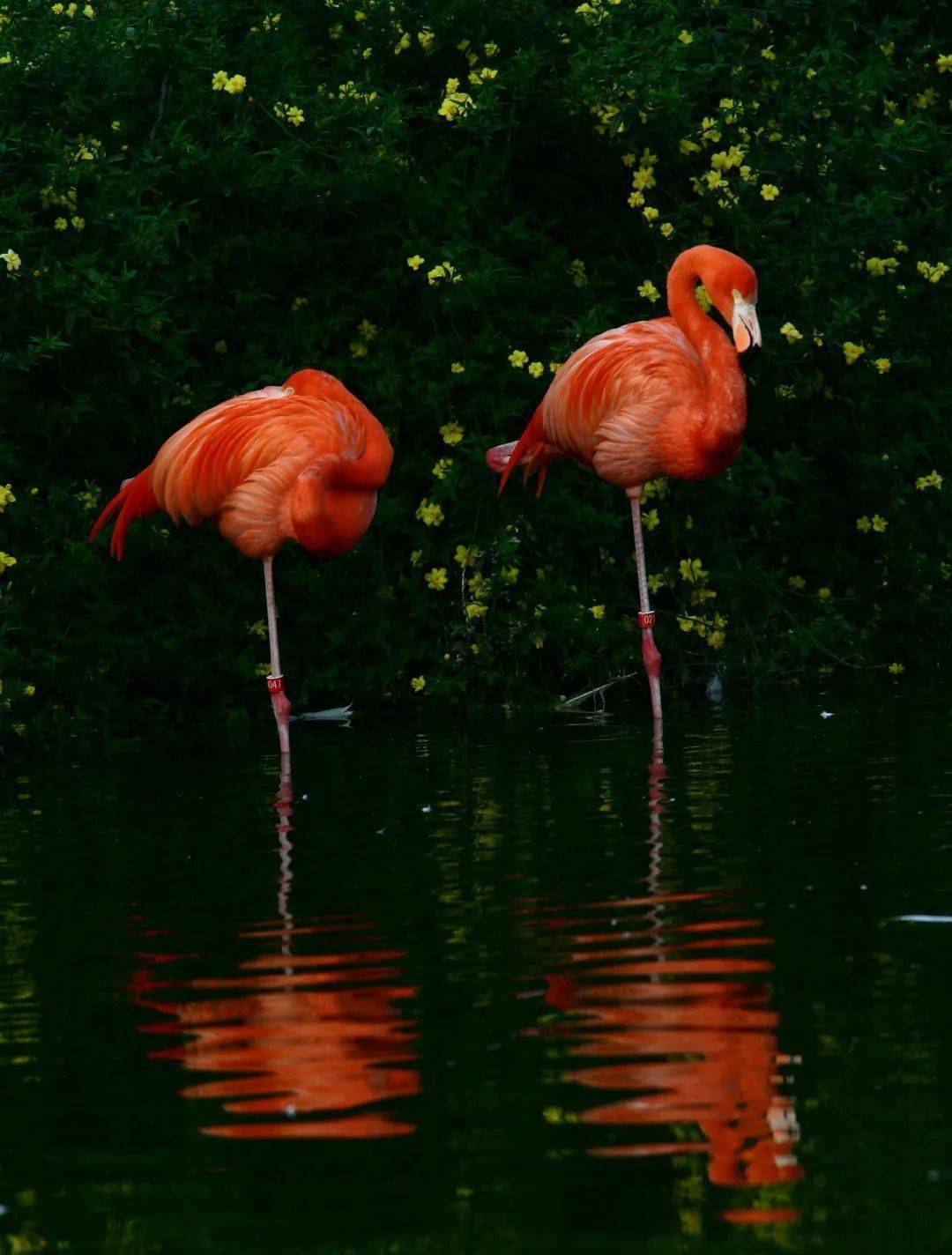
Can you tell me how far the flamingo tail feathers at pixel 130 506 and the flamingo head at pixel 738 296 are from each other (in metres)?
2.39

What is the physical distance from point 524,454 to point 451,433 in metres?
0.59

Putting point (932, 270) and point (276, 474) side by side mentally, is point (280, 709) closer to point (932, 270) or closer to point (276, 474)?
point (276, 474)

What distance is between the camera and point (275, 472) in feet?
30.1

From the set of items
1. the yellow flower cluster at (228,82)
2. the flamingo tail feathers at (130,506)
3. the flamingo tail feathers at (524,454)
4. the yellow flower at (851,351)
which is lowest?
the flamingo tail feathers at (130,506)

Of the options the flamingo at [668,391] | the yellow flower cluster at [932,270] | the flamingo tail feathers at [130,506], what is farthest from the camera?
the yellow flower cluster at [932,270]

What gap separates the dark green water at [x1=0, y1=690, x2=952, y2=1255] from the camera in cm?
332

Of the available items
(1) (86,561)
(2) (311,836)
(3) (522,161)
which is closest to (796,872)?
(2) (311,836)

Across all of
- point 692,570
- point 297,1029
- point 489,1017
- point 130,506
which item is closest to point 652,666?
point 692,570

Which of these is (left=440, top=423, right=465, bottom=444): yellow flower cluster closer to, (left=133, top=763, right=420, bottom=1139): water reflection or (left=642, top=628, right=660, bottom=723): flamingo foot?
(left=642, top=628, right=660, bottom=723): flamingo foot

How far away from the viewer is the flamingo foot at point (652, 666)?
982 centimetres

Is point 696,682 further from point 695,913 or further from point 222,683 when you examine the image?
point 695,913

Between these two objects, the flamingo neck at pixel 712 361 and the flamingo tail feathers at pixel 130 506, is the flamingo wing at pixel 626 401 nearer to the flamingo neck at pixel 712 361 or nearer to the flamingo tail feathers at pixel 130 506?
the flamingo neck at pixel 712 361

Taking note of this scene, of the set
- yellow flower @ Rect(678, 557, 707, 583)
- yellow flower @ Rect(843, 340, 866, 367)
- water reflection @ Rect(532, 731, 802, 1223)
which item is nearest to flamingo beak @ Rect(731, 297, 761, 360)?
yellow flower @ Rect(678, 557, 707, 583)

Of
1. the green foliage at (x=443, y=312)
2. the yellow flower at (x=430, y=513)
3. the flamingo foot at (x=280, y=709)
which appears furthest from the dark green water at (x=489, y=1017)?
the yellow flower at (x=430, y=513)
